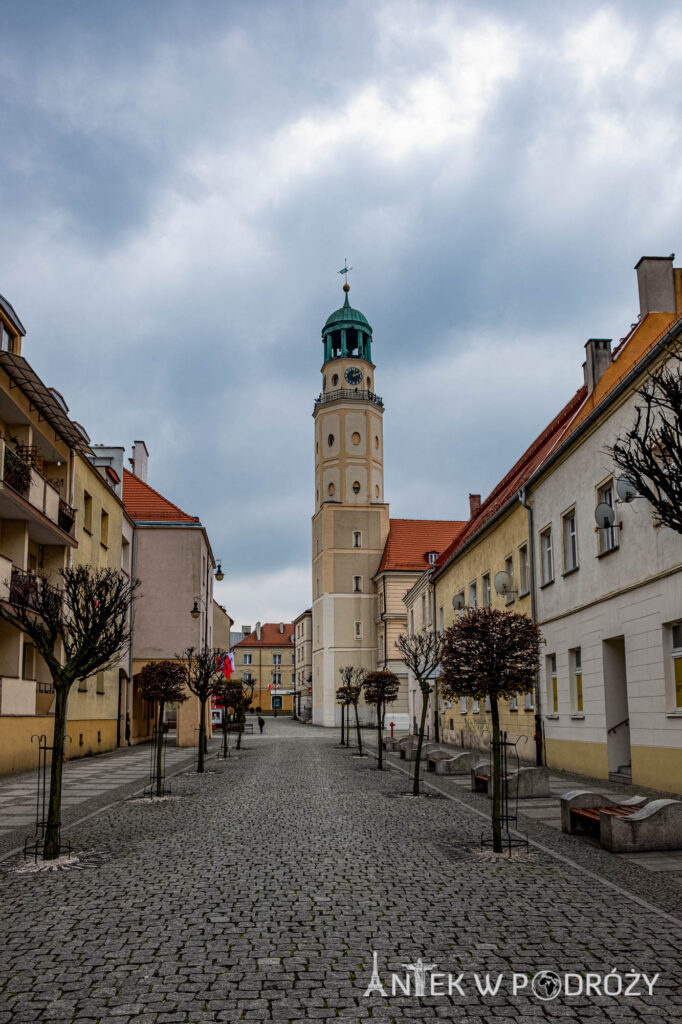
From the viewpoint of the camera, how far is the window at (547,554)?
74.7 ft

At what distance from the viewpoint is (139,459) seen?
52031 mm

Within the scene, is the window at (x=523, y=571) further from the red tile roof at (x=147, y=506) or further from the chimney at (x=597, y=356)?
the red tile roof at (x=147, y=506)

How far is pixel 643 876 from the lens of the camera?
8773 mm

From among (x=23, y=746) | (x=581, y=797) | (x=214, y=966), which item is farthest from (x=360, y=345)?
(x=214, y=966)

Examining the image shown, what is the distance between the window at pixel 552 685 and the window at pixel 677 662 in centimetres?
702

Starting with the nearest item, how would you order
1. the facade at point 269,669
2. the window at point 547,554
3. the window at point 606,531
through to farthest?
the window at point 606,531, the window at point 547,554, the facade at point 269,669

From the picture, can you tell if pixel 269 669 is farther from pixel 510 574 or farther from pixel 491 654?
pixel 491 654

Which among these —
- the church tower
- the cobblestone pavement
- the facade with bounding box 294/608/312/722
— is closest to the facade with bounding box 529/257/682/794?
the cobblestone pavement

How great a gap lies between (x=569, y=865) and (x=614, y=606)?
29.0 ft

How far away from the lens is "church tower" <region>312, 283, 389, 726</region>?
68125 millimetres

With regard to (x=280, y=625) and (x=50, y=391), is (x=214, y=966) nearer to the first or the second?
(x=50, y=391)

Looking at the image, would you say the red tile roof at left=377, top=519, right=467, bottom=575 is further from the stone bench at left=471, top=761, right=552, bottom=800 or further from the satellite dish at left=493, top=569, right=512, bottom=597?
the stone bench at left=471, top=761, right=552, bottom=800

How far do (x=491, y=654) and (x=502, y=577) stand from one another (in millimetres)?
14700

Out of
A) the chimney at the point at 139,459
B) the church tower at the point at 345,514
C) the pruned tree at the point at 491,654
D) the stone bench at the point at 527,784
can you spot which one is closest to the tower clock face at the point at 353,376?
the church tower at the point at 345,514
